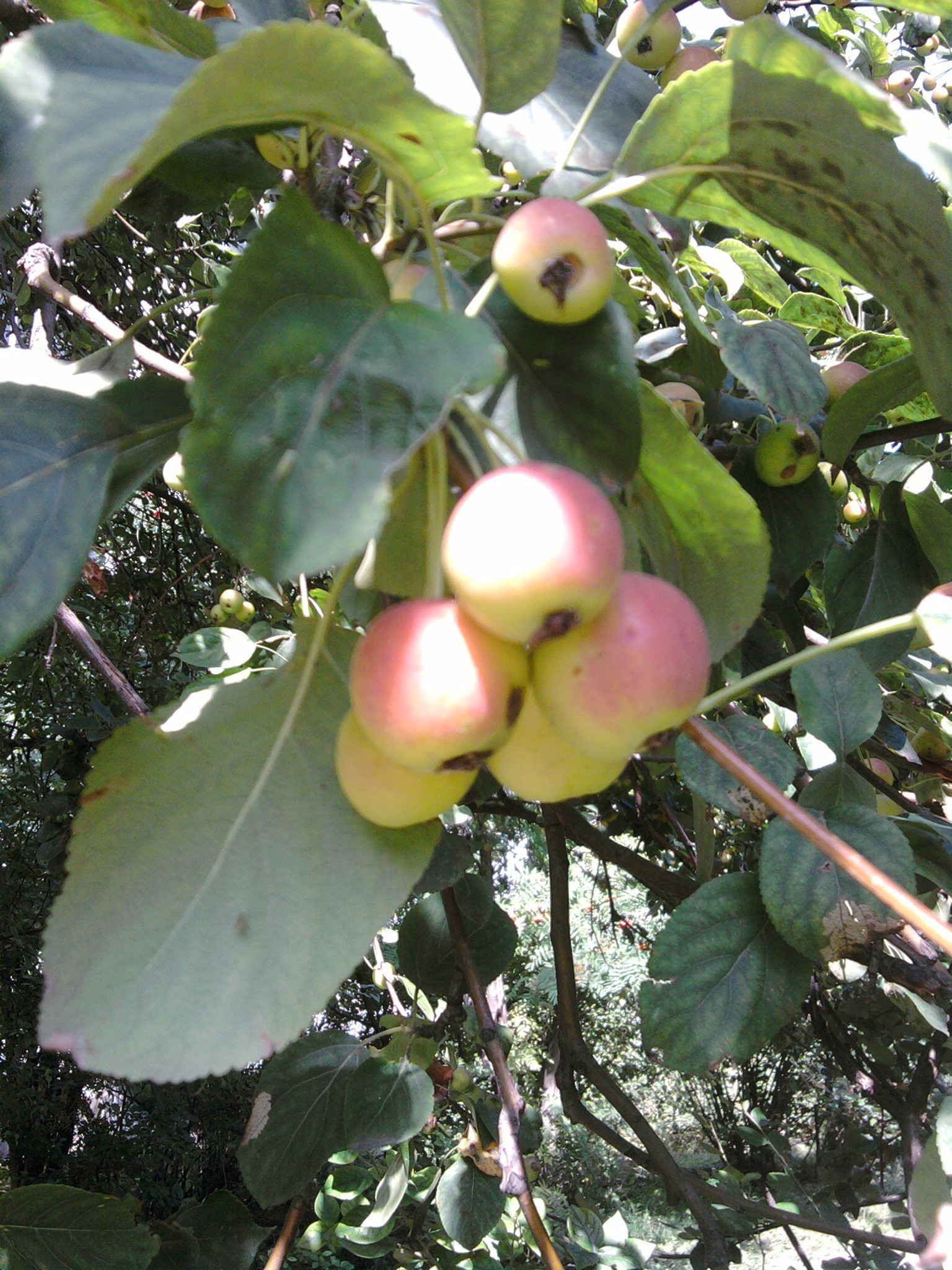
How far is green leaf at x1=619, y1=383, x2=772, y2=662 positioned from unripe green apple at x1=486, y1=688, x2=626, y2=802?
0.12 meters

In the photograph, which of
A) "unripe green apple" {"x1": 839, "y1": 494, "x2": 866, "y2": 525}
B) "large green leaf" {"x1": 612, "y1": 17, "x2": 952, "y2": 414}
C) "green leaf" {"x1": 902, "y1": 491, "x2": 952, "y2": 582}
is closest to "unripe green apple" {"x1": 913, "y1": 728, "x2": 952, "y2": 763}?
"unripe green apple" {"x1": 839, "y1": 494, "x2": 866, "y2": 525}

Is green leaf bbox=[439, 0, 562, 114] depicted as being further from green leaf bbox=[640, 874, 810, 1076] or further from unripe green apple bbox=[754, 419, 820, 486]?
green leaf bbox=[640, 874, 810, 1076]

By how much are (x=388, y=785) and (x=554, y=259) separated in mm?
223

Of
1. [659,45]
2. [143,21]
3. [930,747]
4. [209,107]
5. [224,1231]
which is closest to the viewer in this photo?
[209,107]

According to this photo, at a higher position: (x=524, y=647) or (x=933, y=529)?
(x=524, y=647)

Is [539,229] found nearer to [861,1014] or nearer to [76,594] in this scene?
[861,1014]

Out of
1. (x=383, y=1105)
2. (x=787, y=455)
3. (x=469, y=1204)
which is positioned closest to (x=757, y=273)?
(x=787, y=455)

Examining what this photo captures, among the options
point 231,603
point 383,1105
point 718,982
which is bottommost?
point 231,603

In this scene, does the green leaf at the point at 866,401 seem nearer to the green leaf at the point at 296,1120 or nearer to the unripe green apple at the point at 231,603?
the green leaf at the point at 296,1120

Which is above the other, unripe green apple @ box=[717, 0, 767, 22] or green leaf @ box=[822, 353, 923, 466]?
unripe green apple @ box=[717, 0, 767, 22]

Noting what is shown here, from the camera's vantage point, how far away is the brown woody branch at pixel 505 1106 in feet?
2.53

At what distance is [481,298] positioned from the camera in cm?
43

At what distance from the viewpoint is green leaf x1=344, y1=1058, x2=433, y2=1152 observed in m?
1.05

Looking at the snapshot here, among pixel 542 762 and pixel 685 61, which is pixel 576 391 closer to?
pixel 542 762
